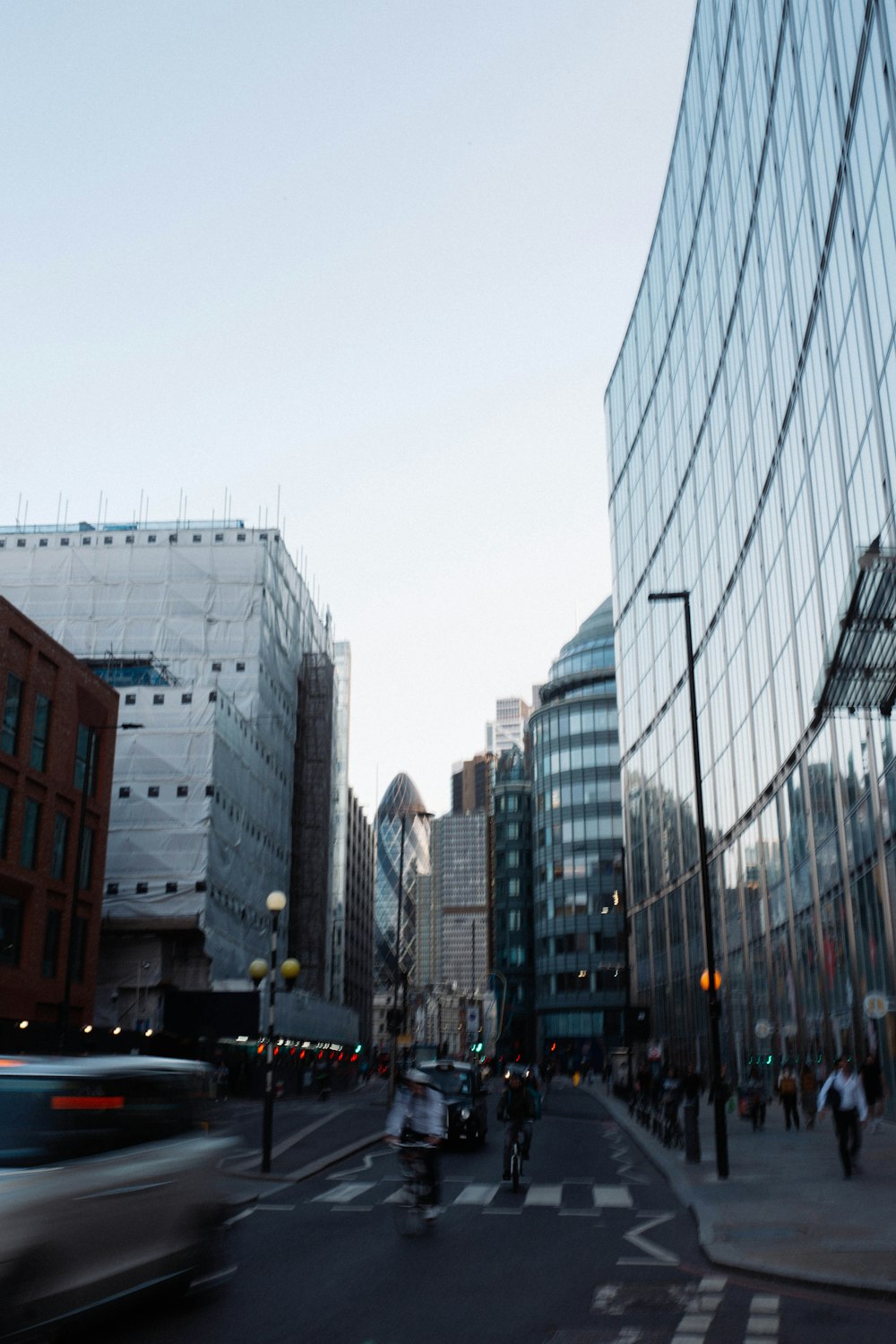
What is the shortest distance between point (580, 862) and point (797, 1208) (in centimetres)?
10359

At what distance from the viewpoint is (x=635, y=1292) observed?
1059cm

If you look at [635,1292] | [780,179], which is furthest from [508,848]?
[635,1292]

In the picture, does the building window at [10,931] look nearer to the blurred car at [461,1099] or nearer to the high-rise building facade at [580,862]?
the blurred car at [461,1099]

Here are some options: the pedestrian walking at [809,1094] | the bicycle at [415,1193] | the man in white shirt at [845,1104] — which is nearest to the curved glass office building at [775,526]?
the pedestrian walking at [809,1094]

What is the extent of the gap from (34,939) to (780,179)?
36.9 m

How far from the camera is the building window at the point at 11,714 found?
142ft

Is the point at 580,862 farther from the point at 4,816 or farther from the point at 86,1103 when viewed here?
the point at 86,1103

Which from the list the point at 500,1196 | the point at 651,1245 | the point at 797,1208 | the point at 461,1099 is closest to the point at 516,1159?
the point at 500,1196

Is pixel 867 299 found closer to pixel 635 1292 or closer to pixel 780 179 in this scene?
pixel 780 179

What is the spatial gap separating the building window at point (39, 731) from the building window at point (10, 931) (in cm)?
498

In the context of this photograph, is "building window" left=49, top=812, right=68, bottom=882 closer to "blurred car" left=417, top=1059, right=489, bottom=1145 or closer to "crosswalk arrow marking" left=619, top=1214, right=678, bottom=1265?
"blurred car" left=417, top=1059, right=489, bottom=1145

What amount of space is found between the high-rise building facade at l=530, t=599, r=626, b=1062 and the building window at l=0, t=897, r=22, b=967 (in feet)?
245

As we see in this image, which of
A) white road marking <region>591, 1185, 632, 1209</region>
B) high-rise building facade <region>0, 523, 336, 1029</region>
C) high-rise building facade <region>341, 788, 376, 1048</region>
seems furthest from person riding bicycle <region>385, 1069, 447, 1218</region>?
high-rise building facade <region>341, 788, 376, 1048</region>

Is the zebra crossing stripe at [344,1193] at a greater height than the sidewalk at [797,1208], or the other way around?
the sidewalk at [797,1208]
